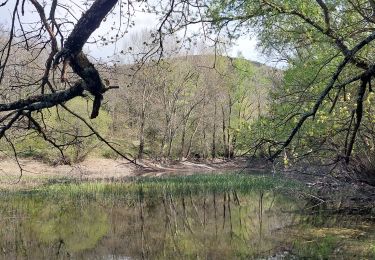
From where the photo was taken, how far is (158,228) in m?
12.6

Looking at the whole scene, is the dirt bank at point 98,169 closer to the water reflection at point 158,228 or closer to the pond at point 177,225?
the pond at point 177,225

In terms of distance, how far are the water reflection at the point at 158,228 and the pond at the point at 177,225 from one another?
22 millimetres

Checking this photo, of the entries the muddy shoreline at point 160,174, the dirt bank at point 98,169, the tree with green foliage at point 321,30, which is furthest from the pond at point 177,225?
the dirt bank at point 98,169

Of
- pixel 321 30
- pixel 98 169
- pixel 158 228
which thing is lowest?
pixel 158 228

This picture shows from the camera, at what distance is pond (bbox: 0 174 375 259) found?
9969mm

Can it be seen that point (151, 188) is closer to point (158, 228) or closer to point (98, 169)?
point (158, 228)

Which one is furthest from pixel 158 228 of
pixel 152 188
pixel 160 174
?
pixel 160 174

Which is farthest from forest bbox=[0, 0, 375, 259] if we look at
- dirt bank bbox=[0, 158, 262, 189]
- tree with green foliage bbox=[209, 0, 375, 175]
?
dirt bank bbox=[0, 158, 262, 189]

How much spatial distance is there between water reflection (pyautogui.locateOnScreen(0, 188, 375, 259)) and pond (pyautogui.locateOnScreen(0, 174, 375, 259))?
0.9 inches

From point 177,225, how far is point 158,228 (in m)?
0.62

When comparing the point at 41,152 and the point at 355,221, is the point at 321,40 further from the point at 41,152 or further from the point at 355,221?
the point at 41,152

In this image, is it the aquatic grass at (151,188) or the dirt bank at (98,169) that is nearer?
the aquatic grass at (151,188)

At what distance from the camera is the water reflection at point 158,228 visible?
10.1m

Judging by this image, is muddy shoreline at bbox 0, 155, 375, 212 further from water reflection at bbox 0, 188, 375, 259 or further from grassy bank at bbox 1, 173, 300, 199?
water reflection at bbox 0, 188, 375, 259
